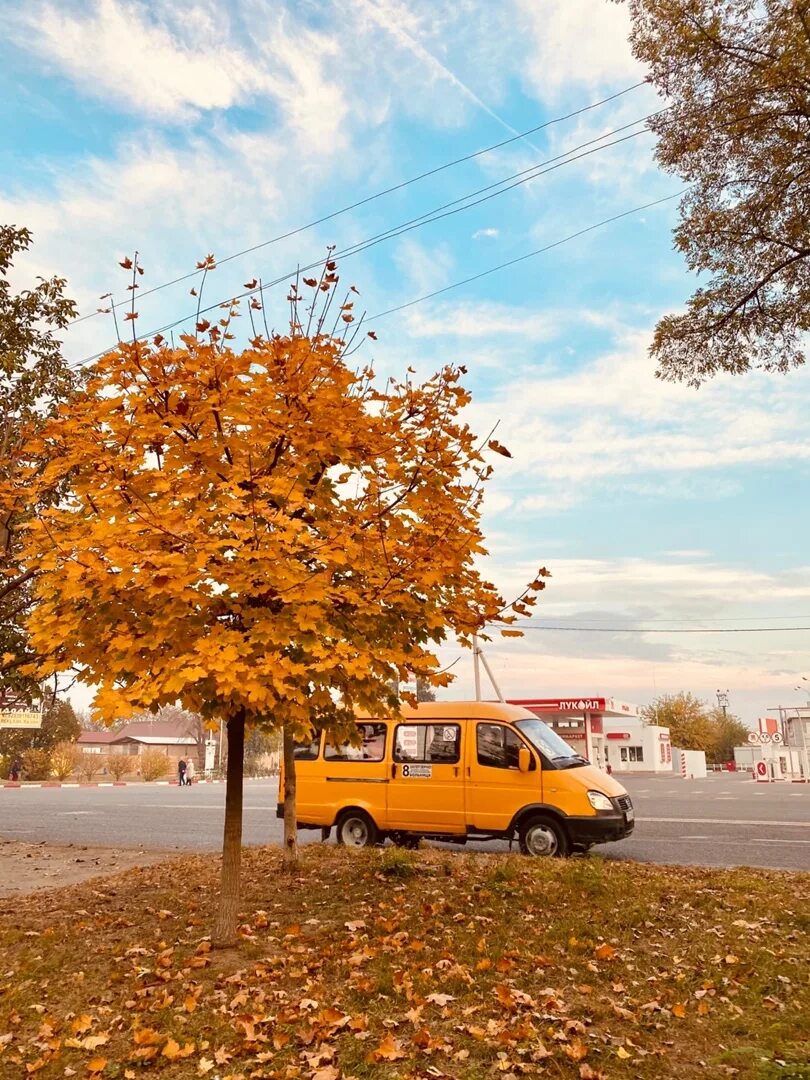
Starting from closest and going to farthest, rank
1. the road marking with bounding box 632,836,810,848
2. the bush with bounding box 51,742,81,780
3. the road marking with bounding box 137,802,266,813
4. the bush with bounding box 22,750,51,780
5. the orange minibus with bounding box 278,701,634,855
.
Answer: the orange minibus with bounding box 278,701,634,855
the road marking with bounding box 632,836,810,848
the road marking with bounding box 137,802,266,813
the bush with bounding box 51,742,81,780
the bush with bounding box 22,750,51,780

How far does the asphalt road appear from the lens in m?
11.7

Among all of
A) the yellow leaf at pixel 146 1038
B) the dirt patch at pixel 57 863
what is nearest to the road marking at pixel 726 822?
the dirt patch at pixel 57 863

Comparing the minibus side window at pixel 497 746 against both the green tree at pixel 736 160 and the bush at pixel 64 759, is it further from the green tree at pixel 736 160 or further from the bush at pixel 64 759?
the bush at pixel 64 759

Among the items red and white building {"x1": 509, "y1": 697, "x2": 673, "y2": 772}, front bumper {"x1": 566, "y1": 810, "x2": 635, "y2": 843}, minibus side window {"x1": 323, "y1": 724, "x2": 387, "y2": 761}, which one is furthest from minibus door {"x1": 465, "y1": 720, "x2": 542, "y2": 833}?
red and white building {"x1": 509, "y1": 697, "x2": 673, "y2": 772}

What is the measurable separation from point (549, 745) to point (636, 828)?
18.4ft

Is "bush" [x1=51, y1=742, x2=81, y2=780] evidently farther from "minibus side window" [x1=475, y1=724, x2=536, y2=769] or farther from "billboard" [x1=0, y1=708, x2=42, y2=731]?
"minibus side window" [x1=475, y1=724, x2=536, y2=769]

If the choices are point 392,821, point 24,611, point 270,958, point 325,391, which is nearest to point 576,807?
point 392,821

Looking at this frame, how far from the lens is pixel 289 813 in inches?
376

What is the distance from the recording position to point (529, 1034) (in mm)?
4355

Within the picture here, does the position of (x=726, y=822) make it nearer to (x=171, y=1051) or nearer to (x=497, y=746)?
(x=497, y=746)

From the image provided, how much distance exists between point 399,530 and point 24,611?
6.98 m

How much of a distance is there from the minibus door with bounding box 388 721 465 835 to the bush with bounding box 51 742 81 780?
4403cm

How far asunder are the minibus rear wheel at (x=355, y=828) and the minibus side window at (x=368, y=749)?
0.80m

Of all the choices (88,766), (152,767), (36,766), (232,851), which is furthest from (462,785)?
(88,766)
